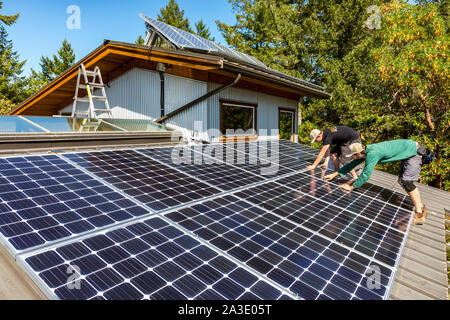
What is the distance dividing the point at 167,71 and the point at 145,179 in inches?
280

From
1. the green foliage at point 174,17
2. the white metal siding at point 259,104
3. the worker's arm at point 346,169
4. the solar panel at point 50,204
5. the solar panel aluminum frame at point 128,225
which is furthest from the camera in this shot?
the green foliage at point 174,17

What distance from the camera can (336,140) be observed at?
776 cm

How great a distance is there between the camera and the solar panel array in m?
2.31

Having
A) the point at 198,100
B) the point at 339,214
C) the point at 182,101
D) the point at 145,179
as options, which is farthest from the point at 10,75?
the point at 339,214

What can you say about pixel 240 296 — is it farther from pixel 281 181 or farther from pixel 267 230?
pixel 281 181

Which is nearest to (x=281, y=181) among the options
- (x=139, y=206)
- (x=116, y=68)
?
(x=139, y=206)

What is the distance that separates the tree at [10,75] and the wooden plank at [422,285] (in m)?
39.7

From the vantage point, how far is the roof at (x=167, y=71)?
821 cm

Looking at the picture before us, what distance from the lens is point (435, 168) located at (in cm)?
1401

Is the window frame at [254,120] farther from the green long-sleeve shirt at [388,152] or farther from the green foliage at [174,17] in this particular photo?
the green foliage at [174,17]

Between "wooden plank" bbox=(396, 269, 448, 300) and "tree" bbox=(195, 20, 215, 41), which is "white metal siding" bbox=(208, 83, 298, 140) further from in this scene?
"tree" bbox=(195, 20, 215, 41)

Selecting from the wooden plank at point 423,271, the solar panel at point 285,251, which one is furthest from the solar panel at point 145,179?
the wooden plank at point 423,271

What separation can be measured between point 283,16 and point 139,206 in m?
27.5

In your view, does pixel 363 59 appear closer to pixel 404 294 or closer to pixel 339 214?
pixel 339 214
